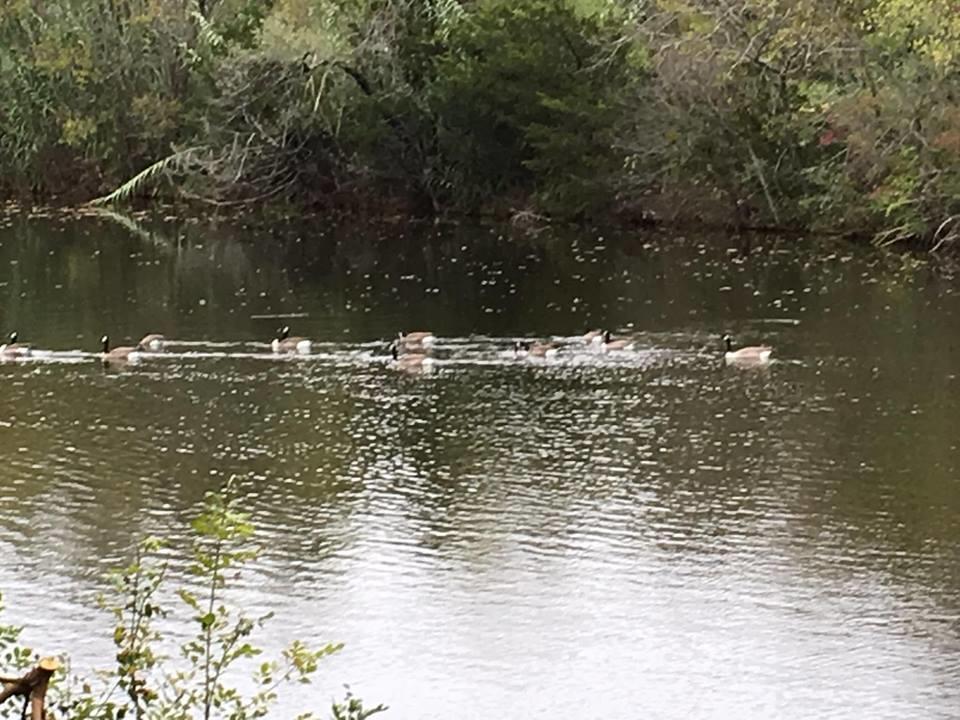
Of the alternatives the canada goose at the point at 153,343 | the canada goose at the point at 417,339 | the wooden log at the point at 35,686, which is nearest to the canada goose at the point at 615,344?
the canada goose at the point at 417,339

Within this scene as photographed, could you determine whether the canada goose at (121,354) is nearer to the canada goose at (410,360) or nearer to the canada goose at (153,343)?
the canada goose at (153,343)

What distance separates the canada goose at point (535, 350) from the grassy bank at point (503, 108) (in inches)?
561

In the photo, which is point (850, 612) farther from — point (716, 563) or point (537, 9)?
point (537, 9)

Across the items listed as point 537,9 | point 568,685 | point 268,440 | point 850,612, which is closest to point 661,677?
point 568,685

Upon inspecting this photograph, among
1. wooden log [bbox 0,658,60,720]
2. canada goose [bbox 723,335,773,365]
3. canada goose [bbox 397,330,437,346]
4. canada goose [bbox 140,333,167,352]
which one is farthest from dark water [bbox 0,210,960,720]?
wooden log [bbox 0,658,60,720]

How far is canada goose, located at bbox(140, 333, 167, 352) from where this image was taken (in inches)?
Answer: 1419

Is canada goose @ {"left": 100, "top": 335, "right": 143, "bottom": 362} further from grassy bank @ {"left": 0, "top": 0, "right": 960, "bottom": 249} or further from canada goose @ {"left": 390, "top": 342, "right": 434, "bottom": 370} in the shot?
grassy bank @ {"left": 0, "top": 0, "right": 960, "bottom": 249}

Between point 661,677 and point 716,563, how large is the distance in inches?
150

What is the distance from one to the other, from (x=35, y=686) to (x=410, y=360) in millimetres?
28033

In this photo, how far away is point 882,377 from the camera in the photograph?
107 feet

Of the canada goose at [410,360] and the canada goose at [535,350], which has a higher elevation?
the canada goose at [535,350]

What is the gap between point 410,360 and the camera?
113 feet

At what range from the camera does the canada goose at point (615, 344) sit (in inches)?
1384

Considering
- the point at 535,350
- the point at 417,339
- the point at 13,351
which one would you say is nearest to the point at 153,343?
the point at 13,351
